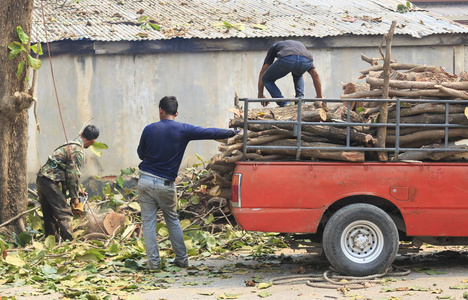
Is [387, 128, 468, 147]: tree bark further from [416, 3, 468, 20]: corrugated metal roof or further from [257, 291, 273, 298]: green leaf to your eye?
[416, 3, 468, 20]: corrugated metal roof

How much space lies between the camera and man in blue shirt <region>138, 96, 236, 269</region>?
8.65 metres

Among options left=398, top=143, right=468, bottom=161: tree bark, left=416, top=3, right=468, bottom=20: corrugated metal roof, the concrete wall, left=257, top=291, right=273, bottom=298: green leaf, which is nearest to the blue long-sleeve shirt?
left=257, top=291, right=273, bottom=298: green leaf

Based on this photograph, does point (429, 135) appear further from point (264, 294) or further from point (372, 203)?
point (264, 294)

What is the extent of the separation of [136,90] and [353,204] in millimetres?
8069

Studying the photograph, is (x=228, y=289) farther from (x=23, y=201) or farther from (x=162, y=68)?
(x=162, y=68)

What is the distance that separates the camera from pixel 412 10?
61.0 ft

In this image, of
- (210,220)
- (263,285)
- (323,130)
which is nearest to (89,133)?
(210,220)

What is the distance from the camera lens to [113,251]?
955cm

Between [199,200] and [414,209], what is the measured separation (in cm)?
416

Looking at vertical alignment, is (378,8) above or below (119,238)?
above

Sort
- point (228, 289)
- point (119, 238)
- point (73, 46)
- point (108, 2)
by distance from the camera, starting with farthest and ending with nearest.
Answer: point (108, 2)
point (73, 46)
point (119, 238)
point (228, 289)

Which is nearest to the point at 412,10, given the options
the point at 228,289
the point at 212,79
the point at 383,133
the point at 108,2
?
the point at 212,79

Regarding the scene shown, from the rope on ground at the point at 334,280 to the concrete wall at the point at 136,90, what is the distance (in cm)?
756

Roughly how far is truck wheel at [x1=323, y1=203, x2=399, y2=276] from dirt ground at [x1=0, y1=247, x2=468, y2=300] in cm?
25
